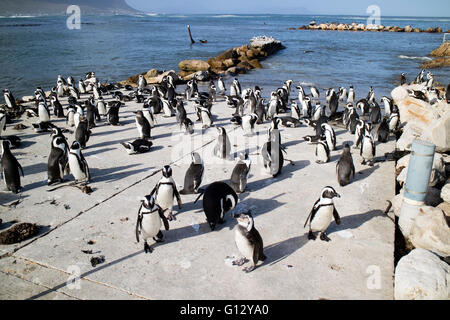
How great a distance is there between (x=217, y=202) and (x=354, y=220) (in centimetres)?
218

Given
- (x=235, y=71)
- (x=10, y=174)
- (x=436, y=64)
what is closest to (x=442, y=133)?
(x=10, y=174)

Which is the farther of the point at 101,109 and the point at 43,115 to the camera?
the point at 101,109

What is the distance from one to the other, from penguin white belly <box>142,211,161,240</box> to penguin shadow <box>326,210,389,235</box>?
251cm

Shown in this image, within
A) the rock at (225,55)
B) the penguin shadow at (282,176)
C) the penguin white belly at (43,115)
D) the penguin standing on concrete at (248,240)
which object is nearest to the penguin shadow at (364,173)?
the penguin shadow at (282,176)

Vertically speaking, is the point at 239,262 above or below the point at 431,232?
below

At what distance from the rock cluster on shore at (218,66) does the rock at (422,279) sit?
16.4 meters

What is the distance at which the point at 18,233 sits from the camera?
465 centimetres

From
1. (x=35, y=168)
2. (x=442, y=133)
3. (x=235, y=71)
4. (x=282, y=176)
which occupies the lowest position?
(x=35, y=168)

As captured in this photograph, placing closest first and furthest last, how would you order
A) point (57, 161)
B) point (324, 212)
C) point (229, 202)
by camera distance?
1. point (324, 212)
2. point (229, 202)
3. point (57, 161)

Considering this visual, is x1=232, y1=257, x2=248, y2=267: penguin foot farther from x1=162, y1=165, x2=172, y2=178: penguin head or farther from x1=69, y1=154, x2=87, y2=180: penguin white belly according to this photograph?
x1=69, y1=154, x2=87, y2=180: penguin white belly

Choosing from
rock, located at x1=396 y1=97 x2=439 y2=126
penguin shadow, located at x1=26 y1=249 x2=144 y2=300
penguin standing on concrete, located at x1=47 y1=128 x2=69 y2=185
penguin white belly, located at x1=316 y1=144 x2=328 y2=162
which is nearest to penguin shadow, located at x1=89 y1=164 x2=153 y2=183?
penguin standing on concrete, located at x1=47 y1=128 x2=69 y2=185

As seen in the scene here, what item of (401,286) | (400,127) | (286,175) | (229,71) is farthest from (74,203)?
(229,71)

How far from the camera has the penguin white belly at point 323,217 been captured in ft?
14.9

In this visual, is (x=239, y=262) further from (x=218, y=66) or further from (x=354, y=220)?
(x=218, y=66)
